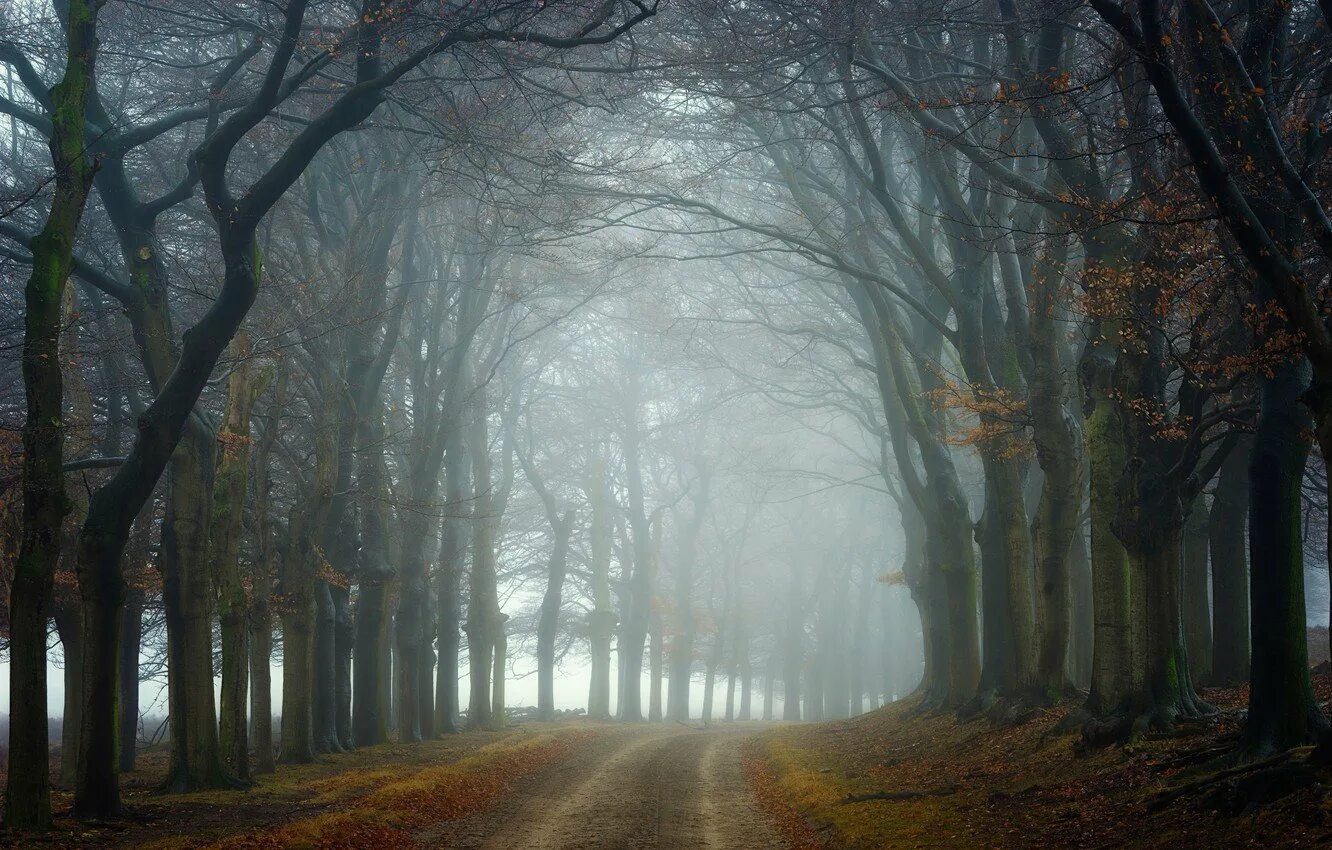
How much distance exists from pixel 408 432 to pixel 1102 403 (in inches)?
733

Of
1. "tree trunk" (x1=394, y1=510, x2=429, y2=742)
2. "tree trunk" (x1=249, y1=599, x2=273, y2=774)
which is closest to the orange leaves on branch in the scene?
"tree trunk" (x1=249, y1=599, x2=273, y2=774)

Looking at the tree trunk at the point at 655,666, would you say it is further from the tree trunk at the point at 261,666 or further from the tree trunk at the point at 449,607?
the tree trunk at the point at 261,666

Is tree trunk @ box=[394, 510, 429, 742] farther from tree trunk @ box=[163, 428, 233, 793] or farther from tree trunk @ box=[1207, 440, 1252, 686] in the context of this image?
tree trunk @ box=[1207, 440, 1252, 686]

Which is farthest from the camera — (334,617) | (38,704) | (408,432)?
(408,432)

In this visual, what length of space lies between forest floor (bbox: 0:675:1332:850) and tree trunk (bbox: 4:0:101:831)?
2.46ft

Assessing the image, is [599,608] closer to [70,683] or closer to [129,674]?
[129,674]

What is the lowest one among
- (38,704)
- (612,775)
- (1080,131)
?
(612,775)

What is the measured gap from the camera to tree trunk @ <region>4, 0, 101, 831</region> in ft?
32.9

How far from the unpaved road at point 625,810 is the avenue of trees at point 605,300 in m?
3.86

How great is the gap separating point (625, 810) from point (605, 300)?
72.1ft

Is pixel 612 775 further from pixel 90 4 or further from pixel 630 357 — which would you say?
pixel 630 357

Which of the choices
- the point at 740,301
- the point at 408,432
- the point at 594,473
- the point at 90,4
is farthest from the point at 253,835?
the point at 594,473

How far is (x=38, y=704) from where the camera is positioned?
1012cm

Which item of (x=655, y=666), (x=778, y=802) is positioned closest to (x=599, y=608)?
(x=655, y=666)
